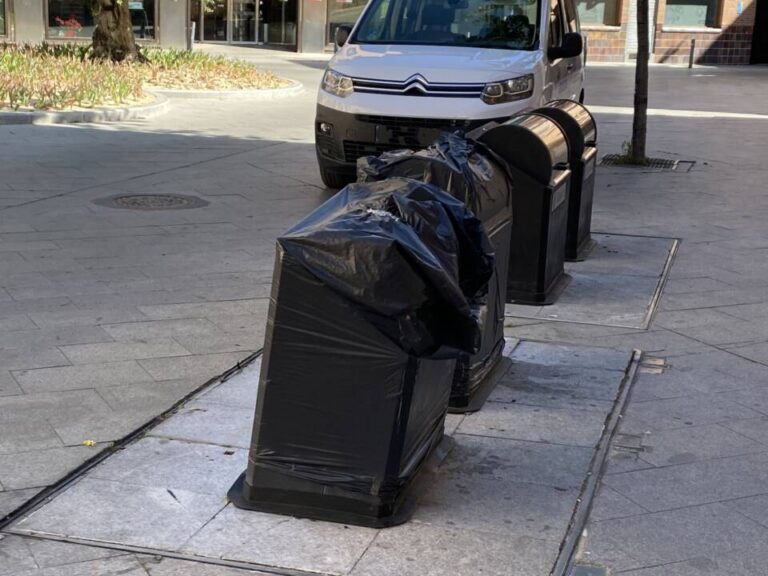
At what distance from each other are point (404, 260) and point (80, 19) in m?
29.2

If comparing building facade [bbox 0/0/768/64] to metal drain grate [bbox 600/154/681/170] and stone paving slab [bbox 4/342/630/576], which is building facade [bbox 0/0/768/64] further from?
stone paving slab [bbox 4/342/630/576]

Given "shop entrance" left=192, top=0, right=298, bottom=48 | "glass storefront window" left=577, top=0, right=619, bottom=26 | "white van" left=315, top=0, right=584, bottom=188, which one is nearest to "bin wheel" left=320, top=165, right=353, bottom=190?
"white van" left=315, top=0, right=584, bottom=188

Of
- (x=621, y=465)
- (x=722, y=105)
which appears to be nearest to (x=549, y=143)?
(x=621, y=465)

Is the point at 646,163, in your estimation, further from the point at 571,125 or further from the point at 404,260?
the point at 404,260

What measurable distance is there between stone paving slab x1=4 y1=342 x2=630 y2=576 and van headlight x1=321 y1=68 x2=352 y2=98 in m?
5.49

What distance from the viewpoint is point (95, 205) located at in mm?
9805

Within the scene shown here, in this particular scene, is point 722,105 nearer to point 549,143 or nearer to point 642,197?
point 642,197

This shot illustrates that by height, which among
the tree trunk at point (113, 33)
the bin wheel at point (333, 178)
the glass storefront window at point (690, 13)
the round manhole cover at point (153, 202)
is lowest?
the round manhole cover at point (153, 202)

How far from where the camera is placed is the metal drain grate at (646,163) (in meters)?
13.1

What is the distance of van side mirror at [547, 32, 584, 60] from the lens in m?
10.8

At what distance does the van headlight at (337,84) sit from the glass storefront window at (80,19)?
21.5 m

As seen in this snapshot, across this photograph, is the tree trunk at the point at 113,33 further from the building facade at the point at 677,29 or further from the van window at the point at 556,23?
the building facade at the point at 677,29

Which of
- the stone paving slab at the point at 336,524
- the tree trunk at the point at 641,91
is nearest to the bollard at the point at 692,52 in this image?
the tree trunk at the point at 641,91

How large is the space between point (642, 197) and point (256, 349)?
6.23 meters
